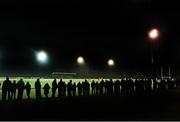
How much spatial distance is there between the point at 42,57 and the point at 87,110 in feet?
77.3

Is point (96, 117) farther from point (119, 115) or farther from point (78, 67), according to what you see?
point (78, 67)

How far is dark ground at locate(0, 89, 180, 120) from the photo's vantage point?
14852 mm

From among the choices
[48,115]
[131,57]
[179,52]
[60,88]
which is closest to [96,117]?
[48,115]

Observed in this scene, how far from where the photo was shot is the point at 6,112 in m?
15.0

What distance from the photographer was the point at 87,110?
16578 mm

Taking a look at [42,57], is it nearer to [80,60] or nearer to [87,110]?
[80,60]

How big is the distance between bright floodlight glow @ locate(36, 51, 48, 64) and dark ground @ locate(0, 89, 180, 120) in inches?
809

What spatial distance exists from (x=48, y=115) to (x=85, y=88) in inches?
332

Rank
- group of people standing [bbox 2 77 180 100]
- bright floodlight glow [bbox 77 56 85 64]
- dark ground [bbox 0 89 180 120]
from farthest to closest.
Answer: bright floodlight glow [bbox 77 56 85 64] < group of people standing [bbox 2 77 180 100] < dark ground [bbox 0 89 180 120]

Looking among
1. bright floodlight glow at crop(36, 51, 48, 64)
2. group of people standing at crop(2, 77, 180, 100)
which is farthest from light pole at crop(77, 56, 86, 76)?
group of people standing at crop(2, 77, 180, 100)

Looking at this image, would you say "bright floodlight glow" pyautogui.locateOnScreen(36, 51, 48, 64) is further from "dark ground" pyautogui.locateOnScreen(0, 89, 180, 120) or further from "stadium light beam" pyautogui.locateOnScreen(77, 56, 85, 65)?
"dark ground" pyautogui.locateOnScreen(0, 89, 180, 120)

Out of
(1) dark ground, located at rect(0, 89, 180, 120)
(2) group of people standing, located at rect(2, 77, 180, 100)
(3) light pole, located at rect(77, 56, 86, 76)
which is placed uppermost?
(3) light pole, located at rect(77, 56, 86, 76)

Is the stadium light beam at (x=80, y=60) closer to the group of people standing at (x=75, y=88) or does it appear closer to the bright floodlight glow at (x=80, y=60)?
the bright floodlight glow at (x=80, y=60)

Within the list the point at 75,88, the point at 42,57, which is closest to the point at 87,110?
the point at 75,88
